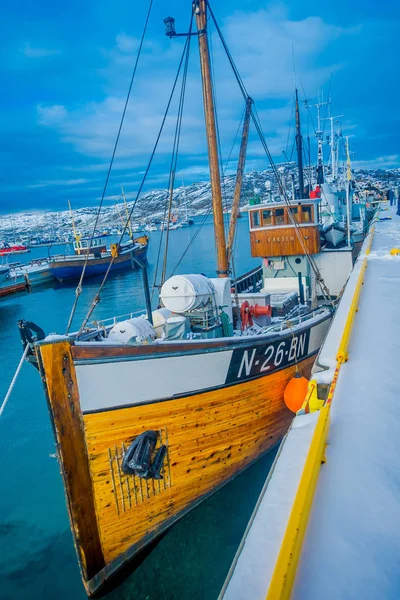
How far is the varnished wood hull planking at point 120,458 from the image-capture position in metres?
5.27

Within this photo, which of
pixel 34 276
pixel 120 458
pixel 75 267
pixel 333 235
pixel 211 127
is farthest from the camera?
pixel 34 276

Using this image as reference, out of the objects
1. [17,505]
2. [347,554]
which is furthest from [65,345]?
[17,505]

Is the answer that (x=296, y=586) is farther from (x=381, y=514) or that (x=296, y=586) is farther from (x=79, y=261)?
(x=79, y=261)

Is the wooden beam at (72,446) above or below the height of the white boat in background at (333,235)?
below

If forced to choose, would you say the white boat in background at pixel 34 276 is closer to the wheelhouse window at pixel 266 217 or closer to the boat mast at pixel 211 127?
the wheelhouse window at pixel 266 217

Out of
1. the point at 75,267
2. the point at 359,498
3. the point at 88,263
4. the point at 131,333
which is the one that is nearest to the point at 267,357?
the point at 131,333

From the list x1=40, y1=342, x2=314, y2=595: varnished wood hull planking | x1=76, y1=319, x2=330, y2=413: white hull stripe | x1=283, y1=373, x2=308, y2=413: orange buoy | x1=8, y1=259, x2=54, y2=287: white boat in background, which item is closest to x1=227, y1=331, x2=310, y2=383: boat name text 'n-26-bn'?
x1=76, y1=319, x2=330, y2=413: white hull stripe

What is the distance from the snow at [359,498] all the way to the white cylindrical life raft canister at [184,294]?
3233 millimetres

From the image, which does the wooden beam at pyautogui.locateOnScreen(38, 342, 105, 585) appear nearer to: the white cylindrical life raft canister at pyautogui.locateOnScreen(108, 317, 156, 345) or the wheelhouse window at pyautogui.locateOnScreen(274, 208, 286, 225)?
the white cylindrical life raft canister at pyautogui.locateOnScreen(108, 317, 156, 345)

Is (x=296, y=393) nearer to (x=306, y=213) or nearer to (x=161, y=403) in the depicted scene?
(x=161, y=403)

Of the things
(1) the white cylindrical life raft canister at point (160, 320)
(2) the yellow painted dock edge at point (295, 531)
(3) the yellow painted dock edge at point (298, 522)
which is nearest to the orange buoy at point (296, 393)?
(1) the white cylindrical life raft canister at point (160, 320)

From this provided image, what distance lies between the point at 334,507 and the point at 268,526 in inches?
21.5

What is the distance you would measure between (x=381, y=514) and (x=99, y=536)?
4.79 meters

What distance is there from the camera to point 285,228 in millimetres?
12609
